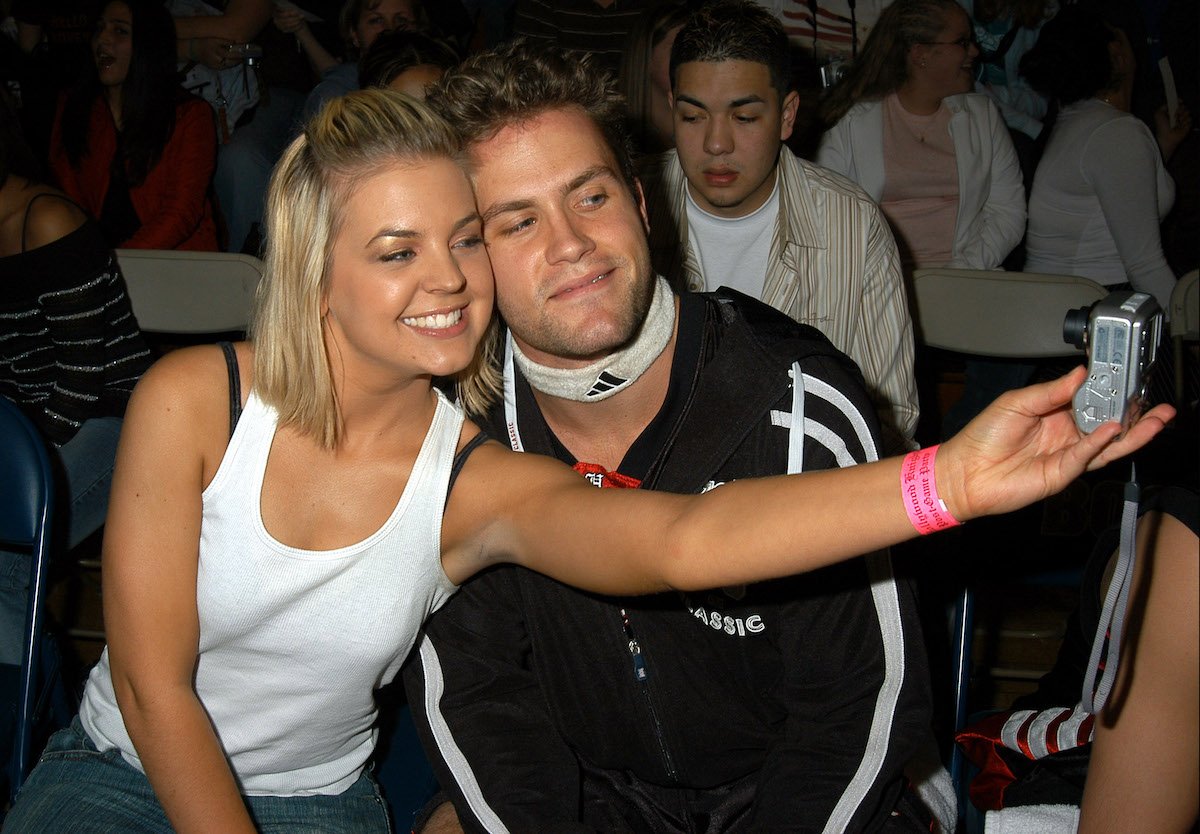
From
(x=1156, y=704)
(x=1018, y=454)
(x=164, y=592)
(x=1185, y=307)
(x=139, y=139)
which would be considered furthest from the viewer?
(x=139, y=139)

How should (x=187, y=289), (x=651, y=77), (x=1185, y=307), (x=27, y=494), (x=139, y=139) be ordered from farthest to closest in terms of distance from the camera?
(x=139, y=139) < (x=651, y=77) < (x=187, y=289) < (x=1185, y=307) < (x=27, y=494)

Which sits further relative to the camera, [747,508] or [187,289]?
[187,289]

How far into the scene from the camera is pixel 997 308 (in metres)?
3.28

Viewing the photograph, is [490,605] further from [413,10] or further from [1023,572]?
[413,10]

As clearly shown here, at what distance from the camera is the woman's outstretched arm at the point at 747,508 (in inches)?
42.9

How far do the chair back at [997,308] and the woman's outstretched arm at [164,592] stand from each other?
8.07ft

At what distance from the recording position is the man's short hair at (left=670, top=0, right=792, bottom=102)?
3174 millimetres

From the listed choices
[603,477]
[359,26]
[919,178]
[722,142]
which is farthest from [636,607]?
[359,26]

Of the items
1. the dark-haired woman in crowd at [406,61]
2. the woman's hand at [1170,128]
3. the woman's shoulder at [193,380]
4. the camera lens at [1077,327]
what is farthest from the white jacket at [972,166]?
the camera lens at [1077,327]

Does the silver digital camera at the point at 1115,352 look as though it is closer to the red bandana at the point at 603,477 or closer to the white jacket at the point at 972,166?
the red bandana at the point at 603,477

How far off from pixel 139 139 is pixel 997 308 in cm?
338

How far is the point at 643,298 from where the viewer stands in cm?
184

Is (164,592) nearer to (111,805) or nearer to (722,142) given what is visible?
(111,805)

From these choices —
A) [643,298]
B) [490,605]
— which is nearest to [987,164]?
[643,298]
